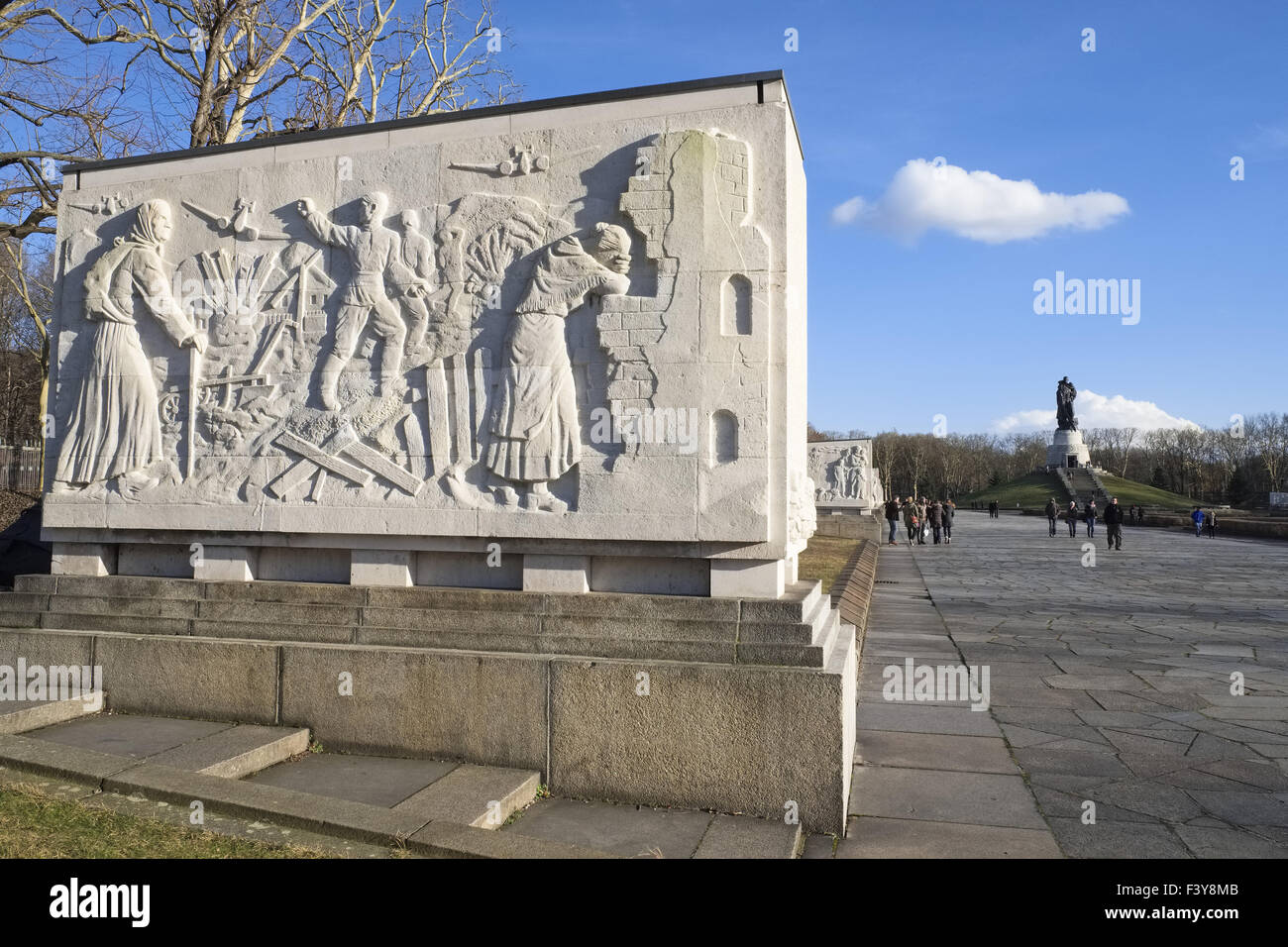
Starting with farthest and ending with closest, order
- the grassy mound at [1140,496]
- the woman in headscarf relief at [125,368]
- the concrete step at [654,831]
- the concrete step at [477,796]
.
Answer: the grassy mound at [1140,496] → the woman in headscarf relief at [125,368] → the concrete step at [477,796] → the concrete step at [654,831]

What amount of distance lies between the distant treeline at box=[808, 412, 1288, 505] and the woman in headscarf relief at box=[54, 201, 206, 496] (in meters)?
65.5

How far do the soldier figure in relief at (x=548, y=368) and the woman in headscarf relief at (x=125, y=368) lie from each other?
2810 mm

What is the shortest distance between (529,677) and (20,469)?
27.0 m

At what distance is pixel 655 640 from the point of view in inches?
196

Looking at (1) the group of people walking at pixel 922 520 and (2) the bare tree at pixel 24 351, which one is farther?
(1) the group of people walking at pixel 922 520

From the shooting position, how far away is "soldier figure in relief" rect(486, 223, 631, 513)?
17.4ft

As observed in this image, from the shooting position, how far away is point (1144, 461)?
95.2 m

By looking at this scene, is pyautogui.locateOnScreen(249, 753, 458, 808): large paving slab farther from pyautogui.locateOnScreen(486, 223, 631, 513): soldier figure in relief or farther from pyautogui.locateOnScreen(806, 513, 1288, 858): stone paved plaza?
pyautogui.locateOnScreen(806, 513, 1288, 858): stone paved plaza

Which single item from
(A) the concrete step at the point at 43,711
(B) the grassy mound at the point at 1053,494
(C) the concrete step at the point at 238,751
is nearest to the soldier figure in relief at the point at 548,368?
(C) the concrete step at the point at 238,751

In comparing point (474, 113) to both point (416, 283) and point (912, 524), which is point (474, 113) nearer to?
point (416, 283)

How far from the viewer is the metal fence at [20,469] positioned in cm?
Result: 2286

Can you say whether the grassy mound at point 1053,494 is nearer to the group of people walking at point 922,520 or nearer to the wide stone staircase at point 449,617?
the group of people walking at point 922,520
